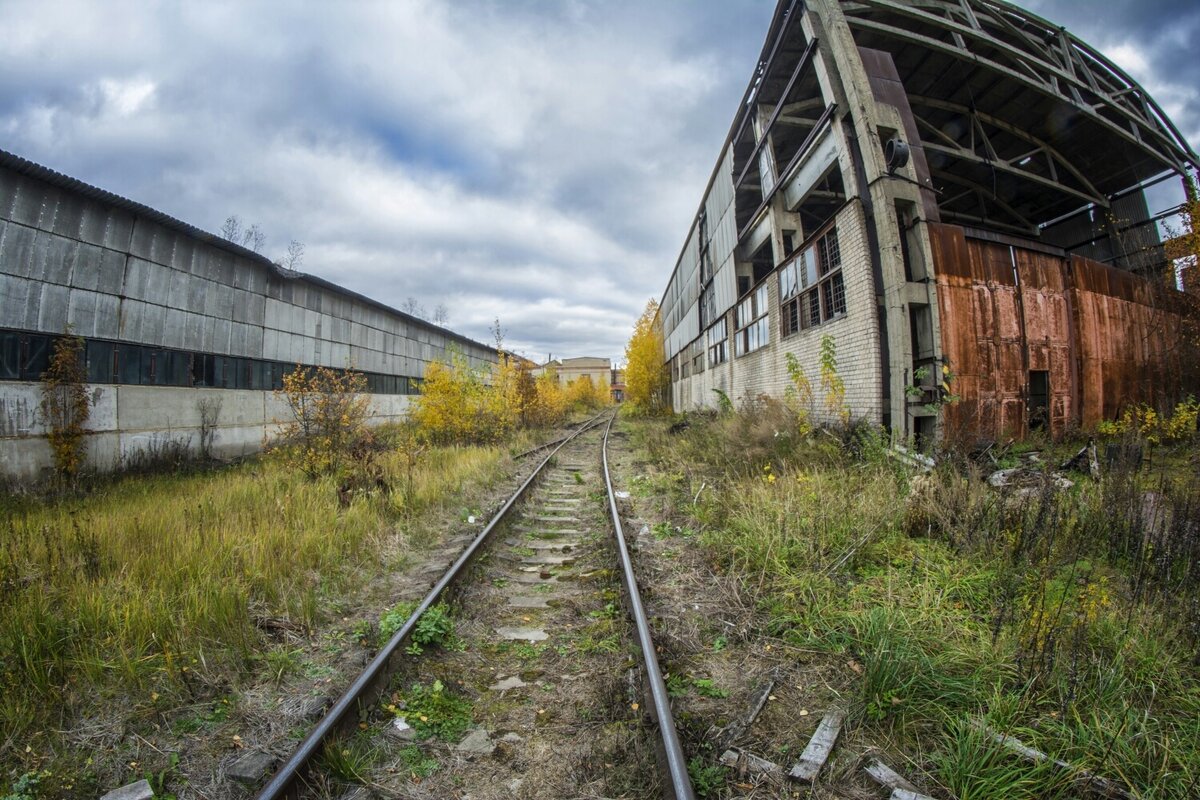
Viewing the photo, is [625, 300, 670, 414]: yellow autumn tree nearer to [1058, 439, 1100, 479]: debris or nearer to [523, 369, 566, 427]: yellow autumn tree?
[523, 369, 566, 427]: yellow autumn tree

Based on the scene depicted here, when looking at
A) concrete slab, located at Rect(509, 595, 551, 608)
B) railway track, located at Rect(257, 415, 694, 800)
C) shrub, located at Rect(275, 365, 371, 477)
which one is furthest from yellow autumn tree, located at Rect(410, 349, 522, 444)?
concrete slab, located at Rect(509, 595, 551, 608)

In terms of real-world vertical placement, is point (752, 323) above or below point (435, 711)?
above

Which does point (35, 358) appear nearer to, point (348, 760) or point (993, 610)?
point (348, 760)

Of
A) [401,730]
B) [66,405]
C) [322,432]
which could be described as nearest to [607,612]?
[401,730]

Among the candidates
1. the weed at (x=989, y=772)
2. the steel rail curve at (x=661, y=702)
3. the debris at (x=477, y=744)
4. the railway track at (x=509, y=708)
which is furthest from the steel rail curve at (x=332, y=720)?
the weed at (x=989, y=772)

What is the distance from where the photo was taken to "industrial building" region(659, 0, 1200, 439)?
7.83 meters

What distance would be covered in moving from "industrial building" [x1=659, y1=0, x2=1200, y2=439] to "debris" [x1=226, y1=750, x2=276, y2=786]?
8.58 m

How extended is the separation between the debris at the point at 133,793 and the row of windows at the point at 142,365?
33.7 ft

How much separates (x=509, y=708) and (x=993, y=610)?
10.6 feet

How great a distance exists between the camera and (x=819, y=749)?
2152 millimetres

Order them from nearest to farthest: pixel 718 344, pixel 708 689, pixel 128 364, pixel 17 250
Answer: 1. pixel 708 689
2. pixel 17 250
3. pixel 128 364
4. pixel 718 344

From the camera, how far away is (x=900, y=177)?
7.92 meters

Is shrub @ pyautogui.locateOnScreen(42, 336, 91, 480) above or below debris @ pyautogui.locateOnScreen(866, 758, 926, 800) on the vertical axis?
above

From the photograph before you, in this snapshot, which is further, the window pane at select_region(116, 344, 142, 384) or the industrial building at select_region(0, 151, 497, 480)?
the window pane at select_region(116, 344, 142, 384)
